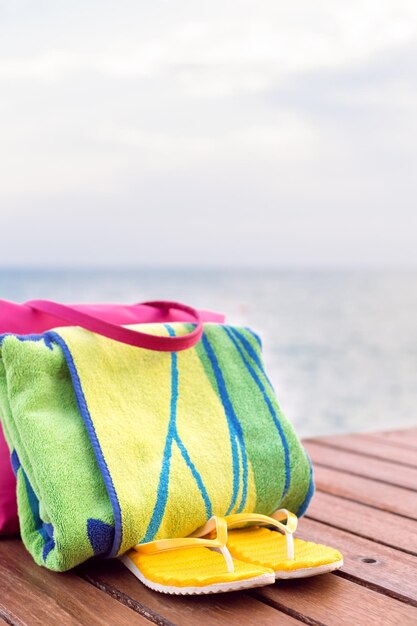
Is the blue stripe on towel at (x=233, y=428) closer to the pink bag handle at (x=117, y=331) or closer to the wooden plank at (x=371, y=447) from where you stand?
the pink bag handle at (x=117, y=331)

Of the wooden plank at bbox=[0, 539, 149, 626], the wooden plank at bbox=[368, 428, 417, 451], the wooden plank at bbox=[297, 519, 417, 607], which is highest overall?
the wooden plank at bbox=[297, 519, 417, 607]

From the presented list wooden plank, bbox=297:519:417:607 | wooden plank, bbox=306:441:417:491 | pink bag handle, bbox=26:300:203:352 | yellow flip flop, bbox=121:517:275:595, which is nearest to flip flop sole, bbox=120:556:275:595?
yellow flip flop, bbox=121:517:275:595

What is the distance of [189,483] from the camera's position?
1113 mm

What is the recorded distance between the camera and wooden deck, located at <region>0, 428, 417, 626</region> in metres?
0.92

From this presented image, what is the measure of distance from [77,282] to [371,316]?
12.8m

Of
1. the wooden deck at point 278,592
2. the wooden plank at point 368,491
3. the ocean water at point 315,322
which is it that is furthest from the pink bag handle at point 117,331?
the wooden plank at point 368,491

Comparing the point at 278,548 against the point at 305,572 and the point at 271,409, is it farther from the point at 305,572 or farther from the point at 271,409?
the point at 271,409

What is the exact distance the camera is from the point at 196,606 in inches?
37.4

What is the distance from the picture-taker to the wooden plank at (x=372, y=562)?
102cm

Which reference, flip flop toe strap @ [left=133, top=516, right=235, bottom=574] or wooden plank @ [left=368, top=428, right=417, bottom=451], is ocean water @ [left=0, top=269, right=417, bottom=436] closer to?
wooden plank @ [left=368, top=428, right=417, bottom=451]

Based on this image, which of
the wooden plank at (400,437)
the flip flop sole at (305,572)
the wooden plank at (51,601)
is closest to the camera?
the wooden plank at (51,601)

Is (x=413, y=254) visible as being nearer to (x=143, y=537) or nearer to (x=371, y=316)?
(x=371, y=316)

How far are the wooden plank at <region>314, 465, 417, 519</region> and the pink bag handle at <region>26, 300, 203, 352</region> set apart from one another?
491 millimetres

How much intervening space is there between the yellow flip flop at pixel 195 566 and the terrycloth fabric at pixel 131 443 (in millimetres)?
26
